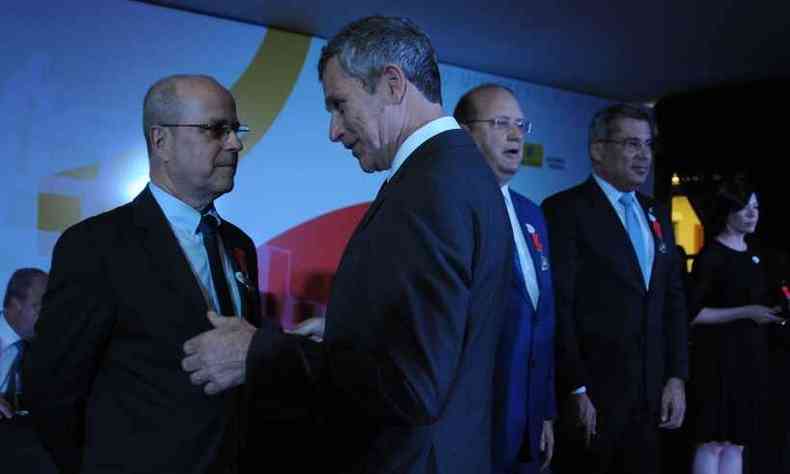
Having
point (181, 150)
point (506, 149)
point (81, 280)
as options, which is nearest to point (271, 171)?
point (506, 149)

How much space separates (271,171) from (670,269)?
7.92 ft

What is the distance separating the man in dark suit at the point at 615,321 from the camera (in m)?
2.67

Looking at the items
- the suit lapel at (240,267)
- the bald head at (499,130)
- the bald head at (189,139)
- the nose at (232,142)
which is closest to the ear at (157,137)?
the bald head at (189,139)

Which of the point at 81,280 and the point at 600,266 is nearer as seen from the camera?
the point at 81,280

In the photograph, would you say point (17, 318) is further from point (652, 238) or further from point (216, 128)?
point (652, 238)

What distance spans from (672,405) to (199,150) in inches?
79.3

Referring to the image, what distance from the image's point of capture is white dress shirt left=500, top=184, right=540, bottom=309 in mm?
2330

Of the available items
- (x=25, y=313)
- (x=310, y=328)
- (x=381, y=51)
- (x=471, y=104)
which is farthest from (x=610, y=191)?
(x=25, y=313)

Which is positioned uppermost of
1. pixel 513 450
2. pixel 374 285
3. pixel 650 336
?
pixel 374 285

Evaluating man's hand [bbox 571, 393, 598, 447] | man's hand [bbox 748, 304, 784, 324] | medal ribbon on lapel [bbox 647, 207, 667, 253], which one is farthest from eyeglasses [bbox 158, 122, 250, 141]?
man's hand [bbox 748, 304, 784, 324]

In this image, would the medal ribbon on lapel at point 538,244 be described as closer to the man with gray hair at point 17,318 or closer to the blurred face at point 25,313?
the man with gray hair at point 17,318

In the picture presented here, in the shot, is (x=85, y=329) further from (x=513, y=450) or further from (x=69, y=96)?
(x=69, y=96)

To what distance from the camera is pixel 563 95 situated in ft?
20.0

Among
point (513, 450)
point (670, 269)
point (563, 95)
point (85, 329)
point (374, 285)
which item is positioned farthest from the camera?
point (563, 95)
